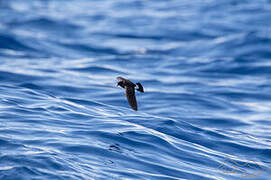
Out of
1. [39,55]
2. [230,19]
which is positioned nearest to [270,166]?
[39,55]

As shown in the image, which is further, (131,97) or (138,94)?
(138,94)

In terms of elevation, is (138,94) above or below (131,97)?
above

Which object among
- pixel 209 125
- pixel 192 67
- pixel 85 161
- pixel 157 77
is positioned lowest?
pixel 85 161

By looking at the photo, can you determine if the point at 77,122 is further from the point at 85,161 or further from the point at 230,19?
the point at 230,19

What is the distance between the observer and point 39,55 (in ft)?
59.5

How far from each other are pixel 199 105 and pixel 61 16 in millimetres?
14664

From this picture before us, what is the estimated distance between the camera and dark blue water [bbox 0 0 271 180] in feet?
23.1

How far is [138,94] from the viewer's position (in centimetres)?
1370

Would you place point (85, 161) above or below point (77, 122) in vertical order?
below

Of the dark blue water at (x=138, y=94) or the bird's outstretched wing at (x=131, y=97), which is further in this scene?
the dark blue water at (x=138, y=94)

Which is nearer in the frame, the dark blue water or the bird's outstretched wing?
the bird's outstretched wing

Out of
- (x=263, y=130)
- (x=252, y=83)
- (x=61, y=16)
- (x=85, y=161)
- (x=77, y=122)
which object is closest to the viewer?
(x=85, y=161)

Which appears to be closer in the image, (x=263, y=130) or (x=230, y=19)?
(x=263, y=130)

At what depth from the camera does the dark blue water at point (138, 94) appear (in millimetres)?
7027
